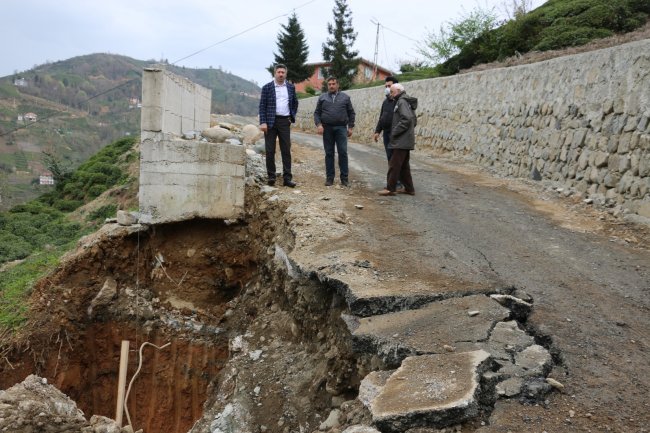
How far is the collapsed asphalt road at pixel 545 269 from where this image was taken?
2.71 metres

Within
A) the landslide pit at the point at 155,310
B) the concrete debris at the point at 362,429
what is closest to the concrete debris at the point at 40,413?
the landslide pit at the point at 155,310

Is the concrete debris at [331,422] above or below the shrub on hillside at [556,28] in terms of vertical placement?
below

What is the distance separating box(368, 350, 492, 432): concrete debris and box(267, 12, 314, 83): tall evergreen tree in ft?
114

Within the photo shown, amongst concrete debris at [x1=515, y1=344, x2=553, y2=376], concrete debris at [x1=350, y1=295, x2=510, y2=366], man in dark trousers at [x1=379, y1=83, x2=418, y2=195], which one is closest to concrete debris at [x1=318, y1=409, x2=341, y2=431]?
concrete debris at [x1=350, y1=295, x2=510, y2=366]

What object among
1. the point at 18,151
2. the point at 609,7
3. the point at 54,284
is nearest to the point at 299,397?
the point at 54,284

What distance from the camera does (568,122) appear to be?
820 centimetres

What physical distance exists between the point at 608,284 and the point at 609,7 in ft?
36.2

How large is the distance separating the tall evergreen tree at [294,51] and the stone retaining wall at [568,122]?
24363mm

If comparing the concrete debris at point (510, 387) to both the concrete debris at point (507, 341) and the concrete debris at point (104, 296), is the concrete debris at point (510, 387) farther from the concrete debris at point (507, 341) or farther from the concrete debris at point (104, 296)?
the concrete debris at point (104, 296)

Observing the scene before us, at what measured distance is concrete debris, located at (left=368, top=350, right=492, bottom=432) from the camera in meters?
2.58

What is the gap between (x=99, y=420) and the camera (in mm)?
5152

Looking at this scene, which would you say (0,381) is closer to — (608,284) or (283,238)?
(283,238)

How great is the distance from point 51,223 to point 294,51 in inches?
1042

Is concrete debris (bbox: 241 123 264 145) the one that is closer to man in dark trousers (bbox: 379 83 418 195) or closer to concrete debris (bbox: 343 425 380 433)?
man in dark trousers (bbox: 379 83 418 195)
